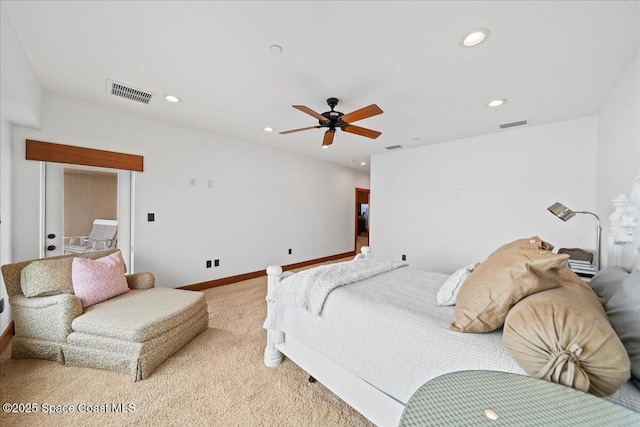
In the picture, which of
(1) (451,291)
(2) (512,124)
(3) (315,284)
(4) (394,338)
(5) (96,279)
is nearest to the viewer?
(4) (394,338)

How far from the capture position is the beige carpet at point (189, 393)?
60.2 inches

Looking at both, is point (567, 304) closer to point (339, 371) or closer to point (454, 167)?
point (339, 371)

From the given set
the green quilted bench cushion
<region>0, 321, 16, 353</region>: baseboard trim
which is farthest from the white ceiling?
<region>0, 321, 16, 353</region>: baseboard trim

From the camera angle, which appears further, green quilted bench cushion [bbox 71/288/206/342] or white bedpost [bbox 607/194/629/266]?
green quilted bench cushion [bbox 71/288/206/342]

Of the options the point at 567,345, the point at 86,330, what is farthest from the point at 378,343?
the point at 86,330

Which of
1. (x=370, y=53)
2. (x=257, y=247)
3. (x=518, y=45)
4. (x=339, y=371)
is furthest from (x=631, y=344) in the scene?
(x=257, y=247)

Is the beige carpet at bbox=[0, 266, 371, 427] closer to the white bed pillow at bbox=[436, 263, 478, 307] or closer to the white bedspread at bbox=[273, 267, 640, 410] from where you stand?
the white bedspread at bbox=[273, 267, 640, 410]

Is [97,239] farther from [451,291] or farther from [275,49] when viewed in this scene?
[451,291]

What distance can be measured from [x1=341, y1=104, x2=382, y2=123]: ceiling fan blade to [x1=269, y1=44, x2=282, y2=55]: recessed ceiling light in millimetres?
790

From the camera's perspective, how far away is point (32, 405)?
1.60 metres

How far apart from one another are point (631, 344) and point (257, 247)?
448 cm

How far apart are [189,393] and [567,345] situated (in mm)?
2152

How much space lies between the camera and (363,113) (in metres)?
2.25

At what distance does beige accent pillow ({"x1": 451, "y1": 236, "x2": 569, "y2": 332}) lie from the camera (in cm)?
109
